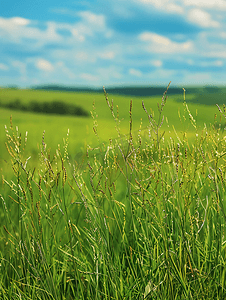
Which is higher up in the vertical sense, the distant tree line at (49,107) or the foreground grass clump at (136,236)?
the distant tree line at (49,107)

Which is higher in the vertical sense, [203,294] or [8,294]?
[203,294]

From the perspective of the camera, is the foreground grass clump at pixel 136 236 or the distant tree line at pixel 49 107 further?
the distant tree line at pixel 49 107

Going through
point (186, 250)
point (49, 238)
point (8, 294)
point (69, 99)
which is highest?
point (69, 99)

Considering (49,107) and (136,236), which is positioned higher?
(49,107)

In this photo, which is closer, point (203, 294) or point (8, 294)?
point (203, 294)

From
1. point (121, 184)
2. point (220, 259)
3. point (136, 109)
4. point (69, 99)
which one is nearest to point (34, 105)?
point (69, 99)

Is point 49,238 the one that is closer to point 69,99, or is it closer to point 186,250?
point 186,250

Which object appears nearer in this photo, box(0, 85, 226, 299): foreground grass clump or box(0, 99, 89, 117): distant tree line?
box(0, 85, 226, 299): foreground grass clump

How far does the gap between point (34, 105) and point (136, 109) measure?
1179cm

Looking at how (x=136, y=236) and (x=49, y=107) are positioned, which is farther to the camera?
(x=49, y=107)

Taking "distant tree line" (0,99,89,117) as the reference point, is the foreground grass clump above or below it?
below

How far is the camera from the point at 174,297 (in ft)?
5.18

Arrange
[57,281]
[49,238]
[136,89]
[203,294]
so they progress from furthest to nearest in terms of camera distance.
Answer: [136,89] → [49,238] → [57,281] → [203,294]

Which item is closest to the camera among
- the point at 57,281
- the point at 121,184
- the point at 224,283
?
the point at 224,283
